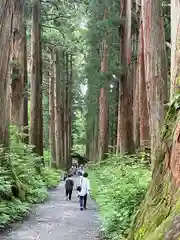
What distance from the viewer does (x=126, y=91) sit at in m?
21.5

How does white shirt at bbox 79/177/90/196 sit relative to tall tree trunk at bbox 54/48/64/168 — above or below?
below

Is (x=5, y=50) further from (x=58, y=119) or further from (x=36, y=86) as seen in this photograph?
(x=58, y=119)

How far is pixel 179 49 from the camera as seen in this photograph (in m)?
7.67

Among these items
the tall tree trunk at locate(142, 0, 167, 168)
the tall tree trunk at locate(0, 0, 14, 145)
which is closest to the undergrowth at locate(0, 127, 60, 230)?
the tall tree trunk at locate(0, 0, 14, 145)

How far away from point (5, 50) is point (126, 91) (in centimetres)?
1022

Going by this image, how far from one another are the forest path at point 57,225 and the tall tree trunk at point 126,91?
6.99 m

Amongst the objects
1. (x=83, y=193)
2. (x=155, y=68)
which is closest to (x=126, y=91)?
(x=83, y=193)

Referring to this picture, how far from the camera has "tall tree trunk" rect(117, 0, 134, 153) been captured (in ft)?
69.2

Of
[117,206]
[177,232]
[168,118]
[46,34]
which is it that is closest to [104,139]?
[46,34]

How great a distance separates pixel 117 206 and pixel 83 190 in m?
5.99

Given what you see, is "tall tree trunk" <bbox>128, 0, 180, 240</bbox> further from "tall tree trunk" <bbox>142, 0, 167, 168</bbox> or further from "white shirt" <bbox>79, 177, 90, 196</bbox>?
"white shirt" <bbox>79, 177, 90, 196</bbox>

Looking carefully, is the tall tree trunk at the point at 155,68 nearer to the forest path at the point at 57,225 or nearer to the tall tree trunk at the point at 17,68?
the forest path at the point at 57,225

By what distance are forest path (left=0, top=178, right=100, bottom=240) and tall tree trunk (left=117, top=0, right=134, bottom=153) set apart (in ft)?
22.9

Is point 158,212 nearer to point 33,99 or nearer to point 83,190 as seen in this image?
point 83,190
